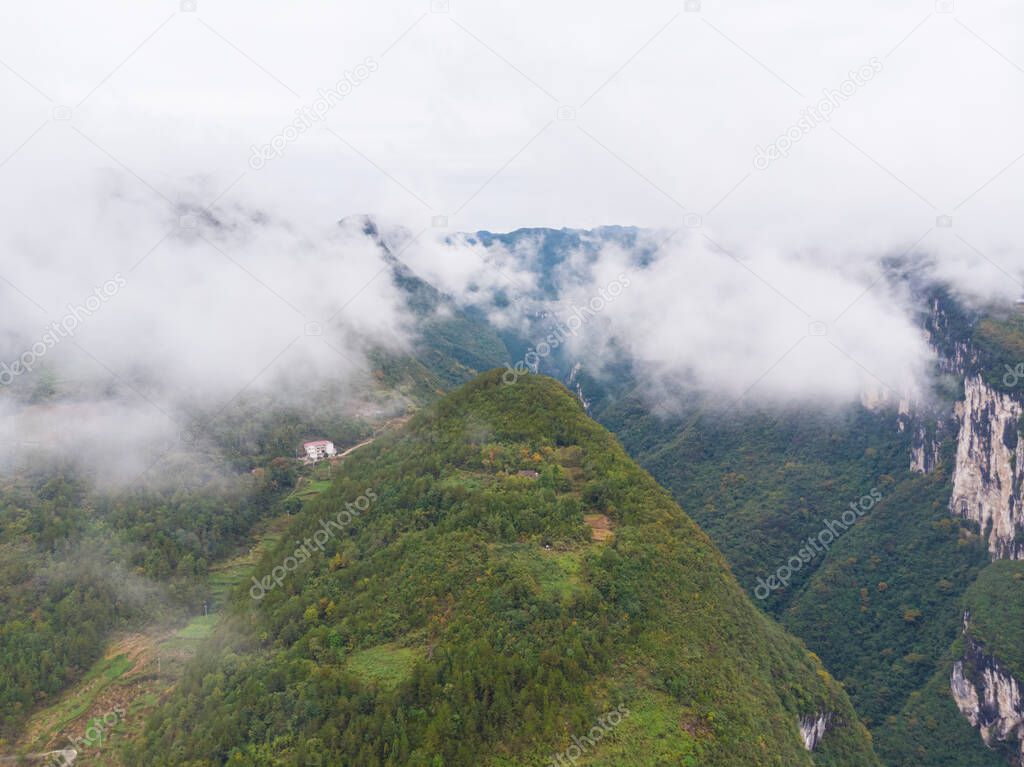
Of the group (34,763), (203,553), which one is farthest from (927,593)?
(34,763)

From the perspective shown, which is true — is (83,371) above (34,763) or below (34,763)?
above

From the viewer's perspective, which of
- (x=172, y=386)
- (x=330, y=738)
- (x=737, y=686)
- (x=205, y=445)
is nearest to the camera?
(x=330, y=738)

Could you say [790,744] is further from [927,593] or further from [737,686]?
[927,593]
